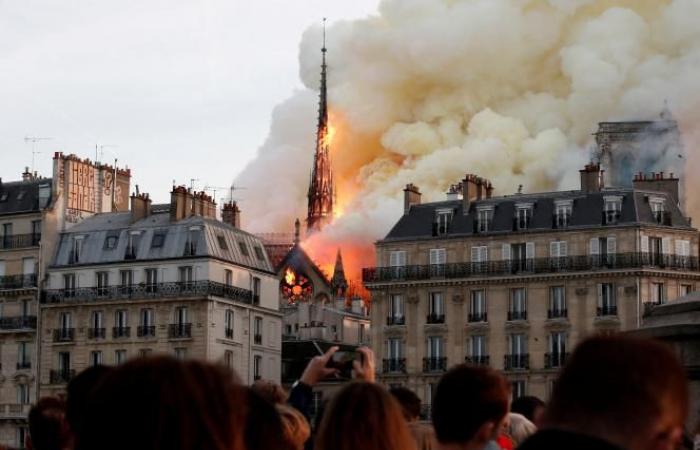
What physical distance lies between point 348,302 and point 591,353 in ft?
302

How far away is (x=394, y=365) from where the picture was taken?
219 ft

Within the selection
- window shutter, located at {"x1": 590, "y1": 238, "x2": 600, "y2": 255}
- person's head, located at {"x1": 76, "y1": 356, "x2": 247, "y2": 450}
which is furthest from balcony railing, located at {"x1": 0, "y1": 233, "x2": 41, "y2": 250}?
person's head, located at {"x1": 76, "y1": 356, "x2": 247, "y2": 450}

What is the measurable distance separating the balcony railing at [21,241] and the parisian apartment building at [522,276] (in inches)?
562

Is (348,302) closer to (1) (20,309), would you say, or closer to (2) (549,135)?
(2) (549,135)

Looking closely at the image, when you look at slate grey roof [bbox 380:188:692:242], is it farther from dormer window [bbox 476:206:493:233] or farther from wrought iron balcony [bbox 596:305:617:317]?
wrought iron balcony [bbox 596:305:617:317]

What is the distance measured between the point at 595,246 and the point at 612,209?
64.8 inches

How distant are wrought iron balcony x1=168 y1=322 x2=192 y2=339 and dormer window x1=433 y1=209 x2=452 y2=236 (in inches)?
405

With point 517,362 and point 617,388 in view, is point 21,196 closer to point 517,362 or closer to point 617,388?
point 517,362

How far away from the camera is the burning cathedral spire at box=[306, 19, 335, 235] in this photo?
123 meters

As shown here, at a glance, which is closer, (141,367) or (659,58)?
(141,367)

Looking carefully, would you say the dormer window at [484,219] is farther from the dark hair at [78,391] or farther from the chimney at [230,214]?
the dark hair at [78,391]

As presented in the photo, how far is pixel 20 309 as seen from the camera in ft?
238

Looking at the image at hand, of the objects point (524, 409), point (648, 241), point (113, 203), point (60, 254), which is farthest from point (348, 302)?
point (524, 409)

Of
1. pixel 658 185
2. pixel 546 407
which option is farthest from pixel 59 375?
pixel 546 407
